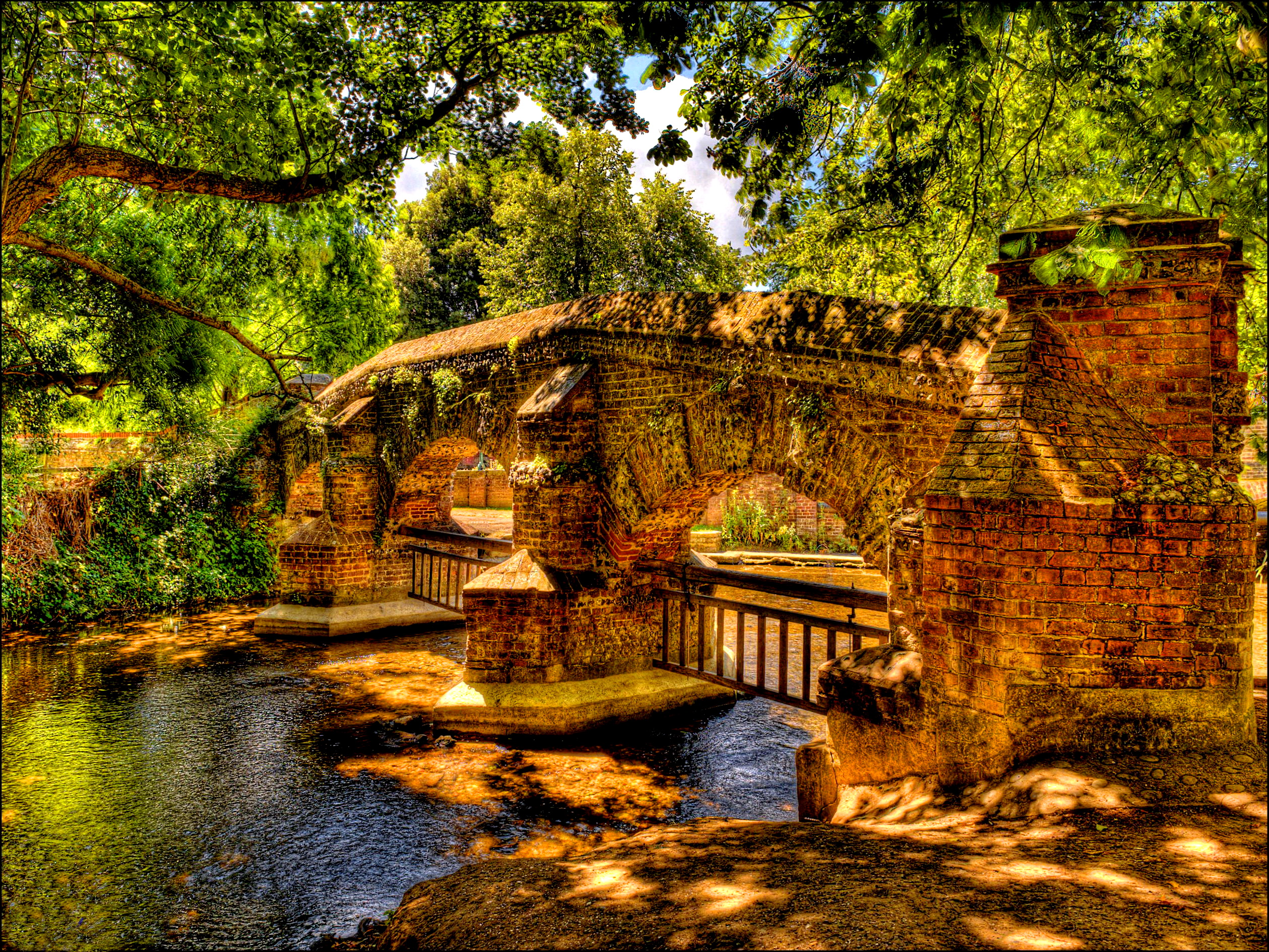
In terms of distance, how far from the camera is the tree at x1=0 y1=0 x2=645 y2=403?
534 cm

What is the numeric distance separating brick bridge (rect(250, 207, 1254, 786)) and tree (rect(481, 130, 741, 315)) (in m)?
13.1

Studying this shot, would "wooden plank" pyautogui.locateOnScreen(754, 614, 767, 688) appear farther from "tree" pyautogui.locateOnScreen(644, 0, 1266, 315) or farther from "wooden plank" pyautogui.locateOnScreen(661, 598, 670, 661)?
"tree" pyautogui.locateOnScreen(644, 0, 1266, 315)

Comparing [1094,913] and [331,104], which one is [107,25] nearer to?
[331,104]

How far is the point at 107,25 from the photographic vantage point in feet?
18.9

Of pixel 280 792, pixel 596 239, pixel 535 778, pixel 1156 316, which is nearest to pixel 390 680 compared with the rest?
pixel 280 792

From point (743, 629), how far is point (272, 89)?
6.63 meters

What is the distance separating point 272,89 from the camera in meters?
6.45

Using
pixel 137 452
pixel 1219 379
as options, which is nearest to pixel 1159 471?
pixel 1219 379

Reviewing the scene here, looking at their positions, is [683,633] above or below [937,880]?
below

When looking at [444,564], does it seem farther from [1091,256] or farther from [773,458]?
[1091,256]

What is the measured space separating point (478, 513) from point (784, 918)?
2275 cm

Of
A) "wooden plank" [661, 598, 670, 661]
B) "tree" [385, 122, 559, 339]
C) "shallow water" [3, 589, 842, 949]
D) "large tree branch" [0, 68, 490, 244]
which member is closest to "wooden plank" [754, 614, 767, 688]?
"shallow water" [3, 589, 842, 949]

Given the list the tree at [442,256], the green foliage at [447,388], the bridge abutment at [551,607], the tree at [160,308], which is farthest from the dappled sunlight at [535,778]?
the tree at [442,256]

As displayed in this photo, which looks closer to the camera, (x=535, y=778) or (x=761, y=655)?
(x=535, y=778)
